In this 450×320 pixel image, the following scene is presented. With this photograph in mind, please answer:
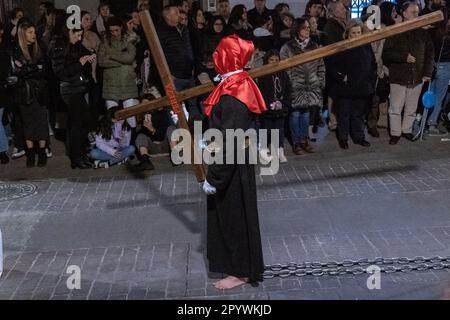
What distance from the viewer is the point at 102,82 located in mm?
9625

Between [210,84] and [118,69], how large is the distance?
439 centimetres

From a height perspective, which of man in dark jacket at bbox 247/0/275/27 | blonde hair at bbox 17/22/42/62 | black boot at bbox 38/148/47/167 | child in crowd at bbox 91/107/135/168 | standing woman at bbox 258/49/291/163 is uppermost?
man in dark jacket at bbox 247/0/275/27

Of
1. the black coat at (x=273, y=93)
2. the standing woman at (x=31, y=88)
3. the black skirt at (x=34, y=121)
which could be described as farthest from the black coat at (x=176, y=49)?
the black skirt at (x=34, y=121)

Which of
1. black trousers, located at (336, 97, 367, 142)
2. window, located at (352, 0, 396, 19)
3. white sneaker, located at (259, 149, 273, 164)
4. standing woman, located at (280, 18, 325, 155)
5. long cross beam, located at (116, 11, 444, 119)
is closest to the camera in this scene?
long cross beam, located at (116, 11, 444, 119)

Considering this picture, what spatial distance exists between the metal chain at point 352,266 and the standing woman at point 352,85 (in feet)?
13.5

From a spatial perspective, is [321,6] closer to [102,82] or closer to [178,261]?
[102,82]

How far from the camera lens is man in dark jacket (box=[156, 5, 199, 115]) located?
9352mm

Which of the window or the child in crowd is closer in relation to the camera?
the child in crowd

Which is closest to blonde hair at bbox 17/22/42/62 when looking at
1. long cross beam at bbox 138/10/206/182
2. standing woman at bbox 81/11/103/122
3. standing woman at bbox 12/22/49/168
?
standing woman at bbox 12/22/49/168

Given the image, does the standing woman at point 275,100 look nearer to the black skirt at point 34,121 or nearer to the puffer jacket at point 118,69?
the puffer jacket at point 118,69

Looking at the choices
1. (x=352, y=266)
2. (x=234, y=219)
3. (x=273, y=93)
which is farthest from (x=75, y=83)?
(x=352, y=266)

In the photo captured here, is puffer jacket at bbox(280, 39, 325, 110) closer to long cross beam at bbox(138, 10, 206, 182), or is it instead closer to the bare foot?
long cross beam at bbox(138, 10, 206, 182)
